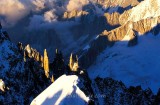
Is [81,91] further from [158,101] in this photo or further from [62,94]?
[158,101]

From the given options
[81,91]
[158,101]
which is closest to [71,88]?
[81,91]

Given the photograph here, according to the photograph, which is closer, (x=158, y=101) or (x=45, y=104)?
(x=45, y=104)

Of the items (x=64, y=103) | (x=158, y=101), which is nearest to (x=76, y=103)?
(x=64, y=103)

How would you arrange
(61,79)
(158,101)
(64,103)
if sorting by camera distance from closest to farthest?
1. (64,103)
2. (61,79)
3. (158,101)

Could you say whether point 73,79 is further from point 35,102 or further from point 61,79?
point 35,102

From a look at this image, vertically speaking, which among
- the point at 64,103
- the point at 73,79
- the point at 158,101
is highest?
the point at 158,101

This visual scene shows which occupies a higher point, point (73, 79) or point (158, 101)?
point (158, 101)

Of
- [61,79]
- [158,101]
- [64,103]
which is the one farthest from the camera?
[158,101]
